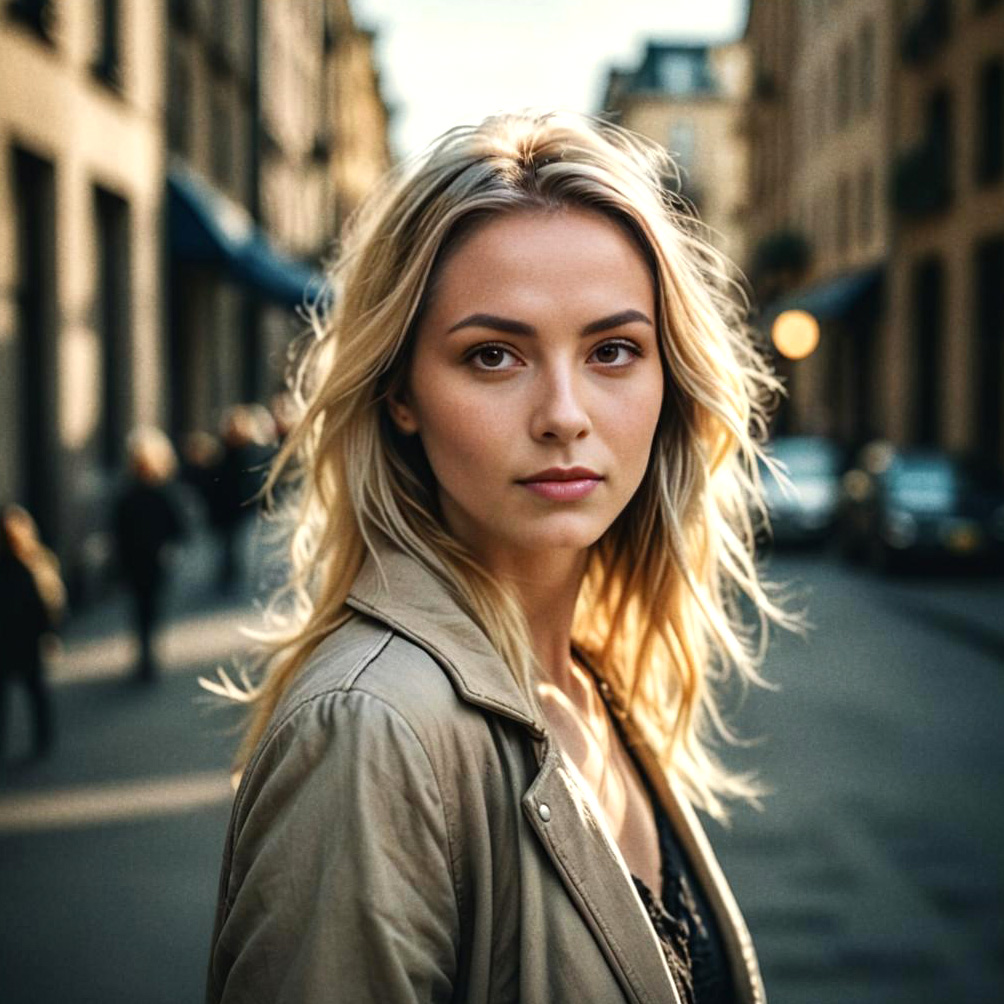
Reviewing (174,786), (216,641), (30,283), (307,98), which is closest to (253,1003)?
(174,786)

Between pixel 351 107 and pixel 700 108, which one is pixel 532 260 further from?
pixel 700 108

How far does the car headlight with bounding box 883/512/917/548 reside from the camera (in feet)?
57.8

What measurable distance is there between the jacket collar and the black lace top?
0.44 m

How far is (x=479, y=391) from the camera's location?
1724 millimetres

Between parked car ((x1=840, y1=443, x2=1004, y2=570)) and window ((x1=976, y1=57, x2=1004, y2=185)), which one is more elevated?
window ((x1=976, y1=57, x2=1004, y2=185))

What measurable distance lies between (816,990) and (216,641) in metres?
8.15

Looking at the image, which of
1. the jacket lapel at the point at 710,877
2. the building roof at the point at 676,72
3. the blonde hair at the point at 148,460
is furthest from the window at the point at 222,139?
the building roof at the point at 676,72

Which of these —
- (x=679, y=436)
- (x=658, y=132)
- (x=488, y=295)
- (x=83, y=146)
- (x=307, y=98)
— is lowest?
(x=679, y=436)

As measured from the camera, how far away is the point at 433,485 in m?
1.94

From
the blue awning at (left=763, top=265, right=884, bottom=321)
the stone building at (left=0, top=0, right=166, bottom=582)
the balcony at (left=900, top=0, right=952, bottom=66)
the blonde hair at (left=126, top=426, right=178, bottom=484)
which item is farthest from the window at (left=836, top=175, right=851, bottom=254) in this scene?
the blonde hair at (left=126, top=426, right=178, bottom=484)

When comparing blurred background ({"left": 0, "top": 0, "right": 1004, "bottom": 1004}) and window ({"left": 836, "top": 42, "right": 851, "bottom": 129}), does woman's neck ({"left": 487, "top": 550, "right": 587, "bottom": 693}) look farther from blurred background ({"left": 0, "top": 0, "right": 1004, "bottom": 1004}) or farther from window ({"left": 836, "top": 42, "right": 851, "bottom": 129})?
window ({"left": 836, "top": 42, "right": 851, "bottom": 129})

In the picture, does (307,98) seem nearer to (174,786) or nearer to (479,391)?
(174,786)

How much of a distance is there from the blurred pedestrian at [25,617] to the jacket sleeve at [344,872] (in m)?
6.97

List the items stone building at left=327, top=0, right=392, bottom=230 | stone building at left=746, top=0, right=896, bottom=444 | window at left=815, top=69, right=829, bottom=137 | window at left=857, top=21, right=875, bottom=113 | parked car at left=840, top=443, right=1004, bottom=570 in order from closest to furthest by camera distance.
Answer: parked car at left=840, top=443, right=1004, bottom=570, stone building at left=746, top=0, right=896, bottom=444, window at left=857, top=21, right=875, bottom=113, window at left=815, top=69, right=829, bottom=137, stone building at left=327, top=0, right=392, bottom=230
